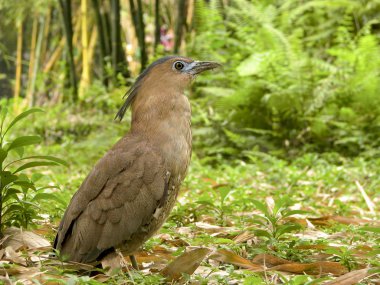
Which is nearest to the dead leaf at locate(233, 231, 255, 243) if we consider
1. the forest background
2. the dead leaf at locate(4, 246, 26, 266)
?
the forest background

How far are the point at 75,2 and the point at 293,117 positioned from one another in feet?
16.7

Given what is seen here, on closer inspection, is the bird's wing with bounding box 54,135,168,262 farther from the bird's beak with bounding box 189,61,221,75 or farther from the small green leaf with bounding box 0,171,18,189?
the bird's beak with bounding box 189,61,221,75

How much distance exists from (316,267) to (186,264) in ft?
2.15

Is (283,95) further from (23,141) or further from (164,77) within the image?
(23,141)

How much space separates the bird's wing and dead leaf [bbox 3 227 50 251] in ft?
0.58

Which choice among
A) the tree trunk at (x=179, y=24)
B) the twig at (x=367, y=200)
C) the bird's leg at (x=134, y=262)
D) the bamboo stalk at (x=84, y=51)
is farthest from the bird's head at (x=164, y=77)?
the bamboo stalk at (x=84, y=51)

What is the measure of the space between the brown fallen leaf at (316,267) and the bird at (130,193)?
2.02 ft

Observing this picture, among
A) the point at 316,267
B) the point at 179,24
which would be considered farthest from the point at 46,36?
the point at 316,267

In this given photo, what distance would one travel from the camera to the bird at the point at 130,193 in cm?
328

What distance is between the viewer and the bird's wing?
3277mm

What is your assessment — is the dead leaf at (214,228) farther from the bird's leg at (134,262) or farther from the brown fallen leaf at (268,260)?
the bird's leg at (134,262)

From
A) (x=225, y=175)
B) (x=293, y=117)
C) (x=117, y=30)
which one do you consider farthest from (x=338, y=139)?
(x=117, y=30)

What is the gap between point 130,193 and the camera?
10.9 feet

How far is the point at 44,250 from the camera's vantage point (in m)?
3.44
